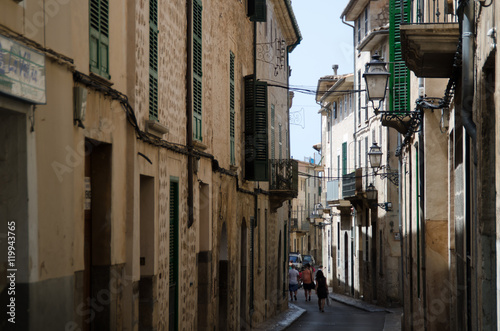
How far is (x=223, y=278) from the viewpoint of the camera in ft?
61.4

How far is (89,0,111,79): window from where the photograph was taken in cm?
933

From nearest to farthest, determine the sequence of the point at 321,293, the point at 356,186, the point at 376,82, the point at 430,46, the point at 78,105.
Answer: the point at 78,105 → the point at 430,46 → the point at 376,82 → the point at 321,293 → the point at 356,186

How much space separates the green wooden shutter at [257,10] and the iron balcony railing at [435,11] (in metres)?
5.54

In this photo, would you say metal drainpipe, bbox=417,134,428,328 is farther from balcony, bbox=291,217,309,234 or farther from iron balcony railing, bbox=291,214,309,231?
iron balcony railing, bbox=291,214,309,231

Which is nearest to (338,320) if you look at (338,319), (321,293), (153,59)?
(338,319)

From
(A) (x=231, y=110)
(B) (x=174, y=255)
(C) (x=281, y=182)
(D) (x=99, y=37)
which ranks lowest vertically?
(B) (x=174, y=255)

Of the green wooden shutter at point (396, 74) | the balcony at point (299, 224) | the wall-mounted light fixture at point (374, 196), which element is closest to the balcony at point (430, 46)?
the green wooden shutter at point (396, 74)

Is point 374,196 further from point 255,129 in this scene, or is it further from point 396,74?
point 396,74

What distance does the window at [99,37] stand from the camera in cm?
933

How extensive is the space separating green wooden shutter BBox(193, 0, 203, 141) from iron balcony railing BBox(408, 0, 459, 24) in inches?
159

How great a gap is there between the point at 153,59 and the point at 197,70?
3.61m

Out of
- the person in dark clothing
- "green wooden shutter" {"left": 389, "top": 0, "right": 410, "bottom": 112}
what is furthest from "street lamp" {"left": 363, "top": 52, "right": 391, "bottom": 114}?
the person in dark clothing

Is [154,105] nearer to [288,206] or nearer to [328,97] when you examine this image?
[288,206]

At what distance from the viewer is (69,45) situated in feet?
26.7
